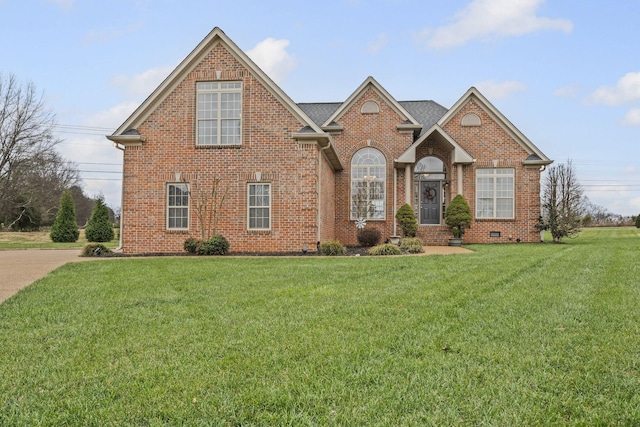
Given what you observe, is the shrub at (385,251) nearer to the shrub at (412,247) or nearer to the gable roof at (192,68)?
the shrub at (412,247)

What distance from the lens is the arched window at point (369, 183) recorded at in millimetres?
19984

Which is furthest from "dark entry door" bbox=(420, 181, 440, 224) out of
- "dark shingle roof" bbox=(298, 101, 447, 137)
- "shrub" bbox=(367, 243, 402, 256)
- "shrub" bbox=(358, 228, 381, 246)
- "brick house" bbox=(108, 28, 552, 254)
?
"shrub" bbox=(367, 243, 402, 256)

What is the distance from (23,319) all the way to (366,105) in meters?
16.5

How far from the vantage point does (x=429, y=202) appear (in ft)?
67.5

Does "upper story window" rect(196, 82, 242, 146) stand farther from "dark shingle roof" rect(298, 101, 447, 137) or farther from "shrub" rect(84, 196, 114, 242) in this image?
"shrub" rect(84, 196, 114, 242)

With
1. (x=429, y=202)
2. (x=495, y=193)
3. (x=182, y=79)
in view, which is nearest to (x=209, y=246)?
(x=182, y=79)

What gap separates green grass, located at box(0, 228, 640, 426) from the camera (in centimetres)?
291

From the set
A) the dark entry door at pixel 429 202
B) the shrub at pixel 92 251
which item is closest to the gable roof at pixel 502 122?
the dark entry door at pixel 429 202

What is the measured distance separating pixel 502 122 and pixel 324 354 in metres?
18.4

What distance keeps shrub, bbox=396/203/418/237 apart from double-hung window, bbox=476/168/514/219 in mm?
3187

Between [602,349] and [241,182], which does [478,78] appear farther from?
[602,349]

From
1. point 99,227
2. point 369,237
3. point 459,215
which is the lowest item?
point 369,237

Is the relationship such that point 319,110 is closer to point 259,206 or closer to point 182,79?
point 182,79

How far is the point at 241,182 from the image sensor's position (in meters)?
14.8
